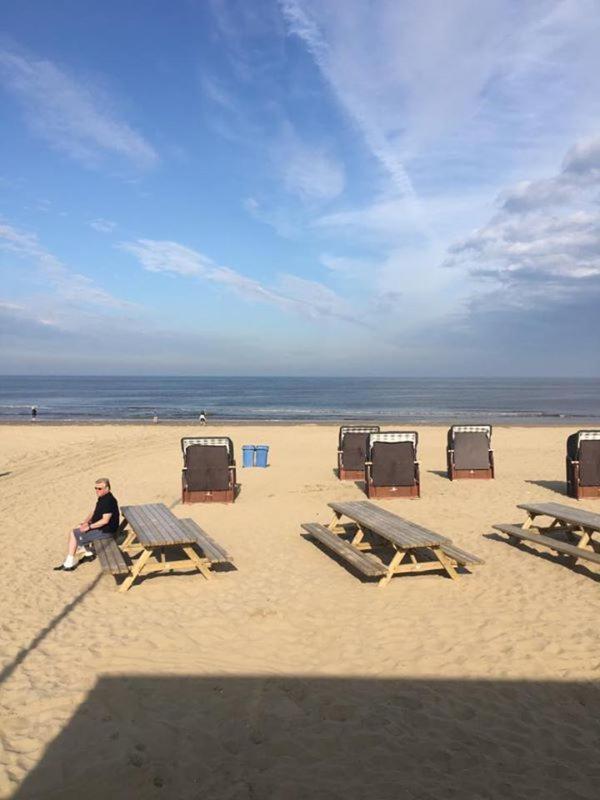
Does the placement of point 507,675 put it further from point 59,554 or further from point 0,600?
point 59,554

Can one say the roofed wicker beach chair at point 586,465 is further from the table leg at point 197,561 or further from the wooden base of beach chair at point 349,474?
the table leg at point 197,561

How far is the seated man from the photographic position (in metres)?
8.15

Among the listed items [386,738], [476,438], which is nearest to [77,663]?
[386,738]

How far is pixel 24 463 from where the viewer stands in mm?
18891

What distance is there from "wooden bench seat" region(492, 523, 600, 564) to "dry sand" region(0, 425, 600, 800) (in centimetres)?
27

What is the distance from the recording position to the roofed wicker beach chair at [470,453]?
14.5m

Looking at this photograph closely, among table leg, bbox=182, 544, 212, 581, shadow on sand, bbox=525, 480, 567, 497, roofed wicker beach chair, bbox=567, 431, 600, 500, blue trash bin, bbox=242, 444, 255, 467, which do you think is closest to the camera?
table leg, bbox=182, 544, 212, 581

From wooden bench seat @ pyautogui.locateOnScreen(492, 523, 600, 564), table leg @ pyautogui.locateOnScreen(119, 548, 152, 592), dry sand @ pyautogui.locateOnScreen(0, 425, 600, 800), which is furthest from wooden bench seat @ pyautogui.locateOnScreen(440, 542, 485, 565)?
table leg @ pyautogui.locateOnScreen(119, 548, 152, 592)

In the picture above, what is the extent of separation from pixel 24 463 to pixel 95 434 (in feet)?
33.0

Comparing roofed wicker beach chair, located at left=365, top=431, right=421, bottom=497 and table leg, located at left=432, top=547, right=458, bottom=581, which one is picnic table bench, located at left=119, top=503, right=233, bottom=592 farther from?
roofed wicker beach chair, located at left=365, top=431, right=421, bottom=497

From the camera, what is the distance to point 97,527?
8266mm

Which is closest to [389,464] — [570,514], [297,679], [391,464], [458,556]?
[391,464]

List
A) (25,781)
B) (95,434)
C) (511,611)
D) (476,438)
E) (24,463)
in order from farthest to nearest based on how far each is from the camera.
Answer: (95,434) < (24,463) < (476,438) < (511,611) < (25,781)

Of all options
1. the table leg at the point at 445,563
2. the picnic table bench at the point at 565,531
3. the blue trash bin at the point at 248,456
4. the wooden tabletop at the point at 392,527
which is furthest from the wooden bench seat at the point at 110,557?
the blue trash bin at the point at 248,456
